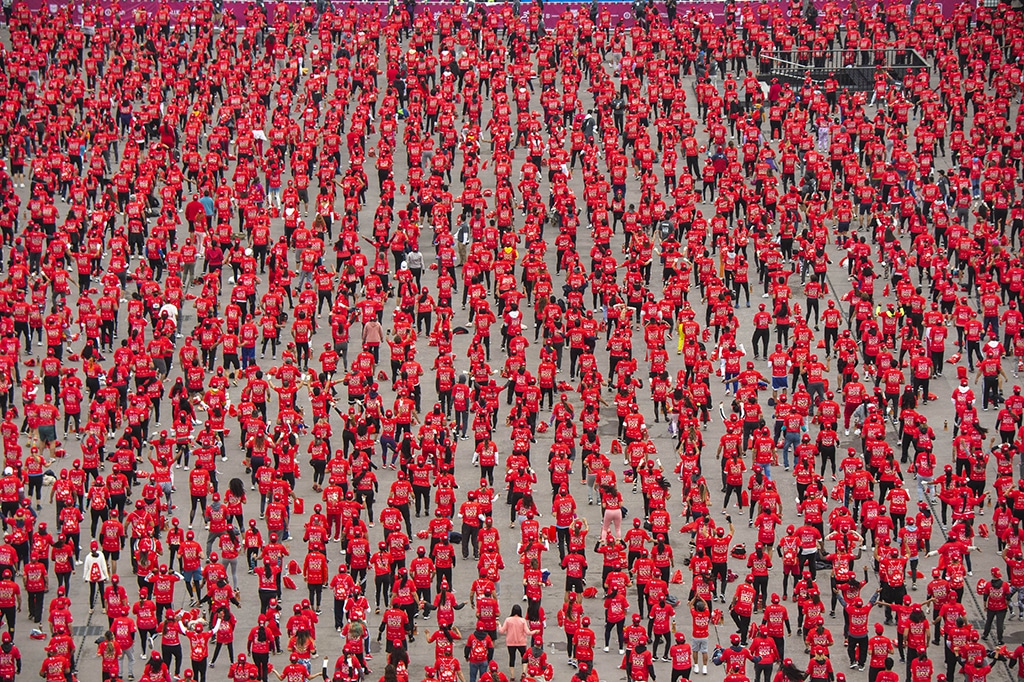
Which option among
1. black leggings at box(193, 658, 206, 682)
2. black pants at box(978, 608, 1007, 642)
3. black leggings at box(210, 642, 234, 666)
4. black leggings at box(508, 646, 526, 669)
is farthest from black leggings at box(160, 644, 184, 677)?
black pants at box(978, 608, 1007, 642)

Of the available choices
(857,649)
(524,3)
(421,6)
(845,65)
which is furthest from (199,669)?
(524,3)

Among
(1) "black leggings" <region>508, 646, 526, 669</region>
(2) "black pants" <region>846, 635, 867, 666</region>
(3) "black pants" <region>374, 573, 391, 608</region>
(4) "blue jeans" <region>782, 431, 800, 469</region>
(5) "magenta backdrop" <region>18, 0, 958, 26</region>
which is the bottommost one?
(2) "black pants" <region>846, 635, 867, 666</region>

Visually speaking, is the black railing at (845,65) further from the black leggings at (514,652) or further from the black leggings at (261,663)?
the black leggings at (261,663)

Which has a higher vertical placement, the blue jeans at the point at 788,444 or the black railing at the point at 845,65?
the black railing at the point at 845,65

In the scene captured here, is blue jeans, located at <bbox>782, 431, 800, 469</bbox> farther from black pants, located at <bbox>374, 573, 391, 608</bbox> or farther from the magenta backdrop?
the magenta backdrop

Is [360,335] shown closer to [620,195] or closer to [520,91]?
[620,195]

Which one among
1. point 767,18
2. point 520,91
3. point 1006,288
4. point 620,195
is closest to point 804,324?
point 1006,288

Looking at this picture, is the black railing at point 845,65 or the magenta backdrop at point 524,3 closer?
the black railing at point 845,65

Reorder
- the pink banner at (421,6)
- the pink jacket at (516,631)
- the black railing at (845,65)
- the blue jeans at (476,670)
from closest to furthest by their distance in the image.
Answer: the blue jeans at (476,670), the pink jacket at (516,631), the black railing at (845,65), the pink banner at (421,6)

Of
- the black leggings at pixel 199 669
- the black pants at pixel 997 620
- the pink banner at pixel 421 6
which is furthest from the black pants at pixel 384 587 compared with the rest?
the pink banner at pixel 421 6
